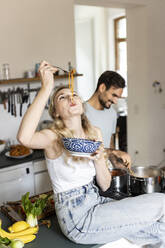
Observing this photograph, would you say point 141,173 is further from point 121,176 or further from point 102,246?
point 102,246

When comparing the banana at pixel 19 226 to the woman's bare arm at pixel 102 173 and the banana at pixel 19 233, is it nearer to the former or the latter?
the banana at pixel 19 233

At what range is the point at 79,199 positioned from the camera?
4.77ft

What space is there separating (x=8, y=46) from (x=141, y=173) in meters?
2.12

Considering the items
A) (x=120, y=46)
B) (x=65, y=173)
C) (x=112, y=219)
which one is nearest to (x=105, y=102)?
(x=65, y=173)

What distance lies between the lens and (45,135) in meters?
1.46

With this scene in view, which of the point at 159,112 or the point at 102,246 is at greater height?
the point at 159,112

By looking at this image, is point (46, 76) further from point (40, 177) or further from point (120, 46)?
point (120, 46)

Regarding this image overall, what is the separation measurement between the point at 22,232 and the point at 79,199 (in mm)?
317

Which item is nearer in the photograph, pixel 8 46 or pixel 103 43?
pixel 8 46

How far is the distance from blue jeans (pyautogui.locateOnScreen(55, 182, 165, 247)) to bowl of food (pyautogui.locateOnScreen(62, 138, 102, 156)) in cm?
25

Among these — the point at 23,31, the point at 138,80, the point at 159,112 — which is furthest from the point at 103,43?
A: the point at 23,31

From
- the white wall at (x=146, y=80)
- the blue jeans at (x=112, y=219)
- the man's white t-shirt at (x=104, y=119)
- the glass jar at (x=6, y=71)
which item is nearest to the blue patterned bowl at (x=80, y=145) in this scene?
the blue jeans at (x=112, y=219)

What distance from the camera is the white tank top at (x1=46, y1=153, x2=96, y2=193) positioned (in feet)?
4.83

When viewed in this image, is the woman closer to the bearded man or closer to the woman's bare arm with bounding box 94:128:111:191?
the woman's bare arm with bounding box 94:128:111:191
